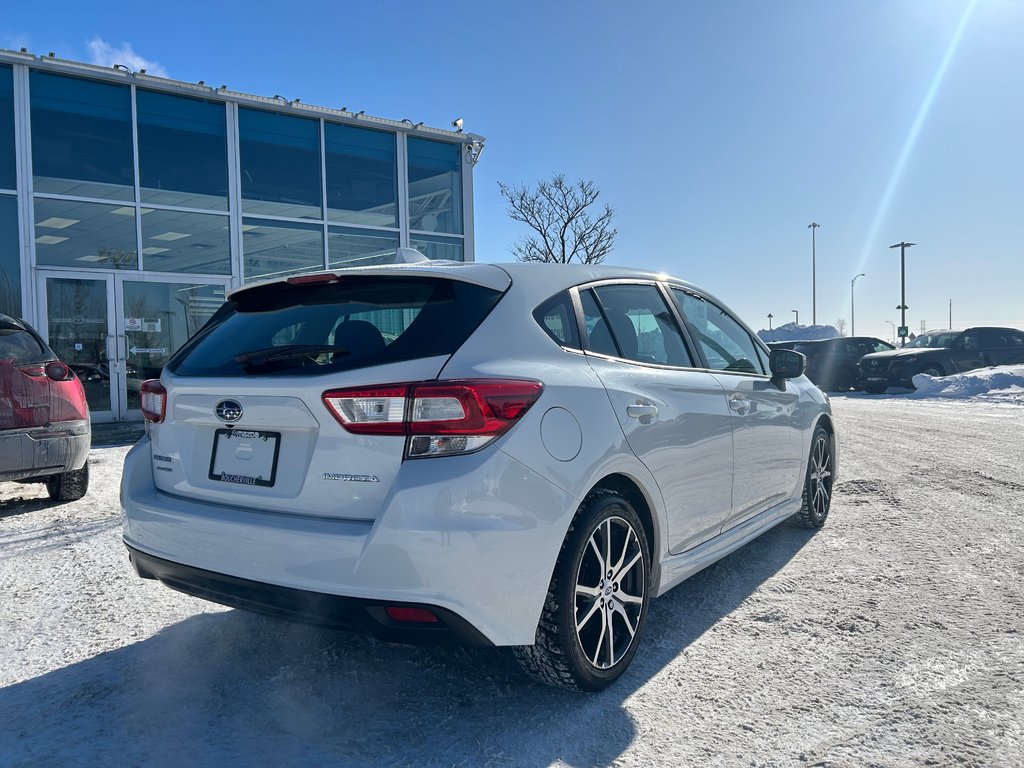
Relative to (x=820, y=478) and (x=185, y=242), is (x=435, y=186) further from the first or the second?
(x=820, y=478)

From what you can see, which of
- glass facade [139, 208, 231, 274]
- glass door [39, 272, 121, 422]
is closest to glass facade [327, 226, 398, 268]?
glass facade [139, 208, 231, 274]

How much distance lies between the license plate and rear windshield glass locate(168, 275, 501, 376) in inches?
8.4

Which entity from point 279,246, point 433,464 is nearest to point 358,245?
point 279,246

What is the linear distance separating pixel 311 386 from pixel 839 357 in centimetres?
2046

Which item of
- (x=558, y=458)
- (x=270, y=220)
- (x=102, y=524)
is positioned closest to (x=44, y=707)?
(x=558, y=458)

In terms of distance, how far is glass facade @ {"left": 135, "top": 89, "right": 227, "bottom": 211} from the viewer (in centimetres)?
1249

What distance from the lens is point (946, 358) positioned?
1950 centimetres

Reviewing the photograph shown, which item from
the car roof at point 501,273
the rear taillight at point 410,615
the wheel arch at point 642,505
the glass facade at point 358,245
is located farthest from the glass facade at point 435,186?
the rear taillight at point 410,615

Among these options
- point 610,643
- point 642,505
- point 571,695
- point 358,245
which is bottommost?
point 571,695

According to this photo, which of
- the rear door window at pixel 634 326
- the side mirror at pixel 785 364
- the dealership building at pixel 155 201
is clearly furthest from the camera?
the dealership building at pixel 155 201

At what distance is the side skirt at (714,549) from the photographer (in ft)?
9.97

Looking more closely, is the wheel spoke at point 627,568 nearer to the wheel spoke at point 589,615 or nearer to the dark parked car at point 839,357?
the wheel spoke at point 589,615

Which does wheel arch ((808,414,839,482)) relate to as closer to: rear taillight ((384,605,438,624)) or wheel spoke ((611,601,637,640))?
wheel spoke ((611,601,637,640))

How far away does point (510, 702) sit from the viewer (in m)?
2.59
